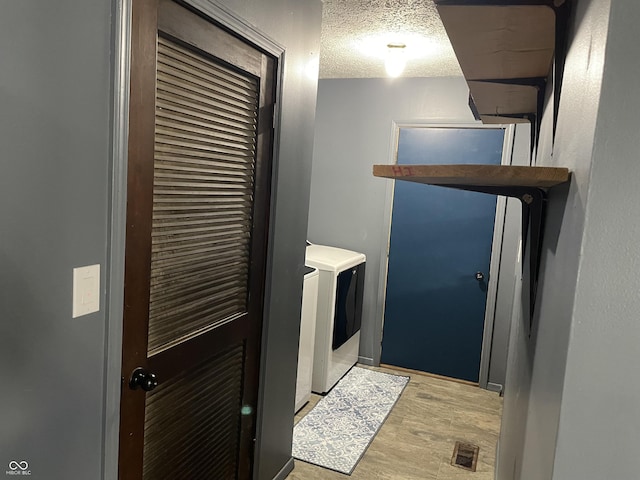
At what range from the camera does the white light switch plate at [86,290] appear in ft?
3.69

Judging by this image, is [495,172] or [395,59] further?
[395,59]

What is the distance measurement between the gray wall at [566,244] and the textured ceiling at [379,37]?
157 centimetres

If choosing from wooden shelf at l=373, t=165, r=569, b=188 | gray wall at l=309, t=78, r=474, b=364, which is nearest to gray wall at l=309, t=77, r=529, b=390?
gray wall at l=309, t=78, r=474, b=364

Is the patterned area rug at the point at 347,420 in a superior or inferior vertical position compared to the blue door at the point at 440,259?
inferior

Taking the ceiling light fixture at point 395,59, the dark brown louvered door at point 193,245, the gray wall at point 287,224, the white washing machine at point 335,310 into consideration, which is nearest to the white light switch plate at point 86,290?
the dark brown louvered door at point 193,245

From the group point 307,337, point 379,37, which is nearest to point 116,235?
point 307,337

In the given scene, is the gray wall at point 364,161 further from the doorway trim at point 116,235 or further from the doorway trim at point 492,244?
the doorway trim at point 116,235

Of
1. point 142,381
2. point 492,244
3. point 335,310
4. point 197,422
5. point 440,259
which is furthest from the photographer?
point 440,259

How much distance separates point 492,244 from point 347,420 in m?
1.70

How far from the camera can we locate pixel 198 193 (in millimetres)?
1592

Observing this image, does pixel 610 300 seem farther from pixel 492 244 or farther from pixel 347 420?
pixel 492 244

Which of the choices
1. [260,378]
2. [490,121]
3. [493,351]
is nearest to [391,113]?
[490,121]

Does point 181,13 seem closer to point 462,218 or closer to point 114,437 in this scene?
point 114,437

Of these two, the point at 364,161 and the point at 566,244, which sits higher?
the point at 364,161
